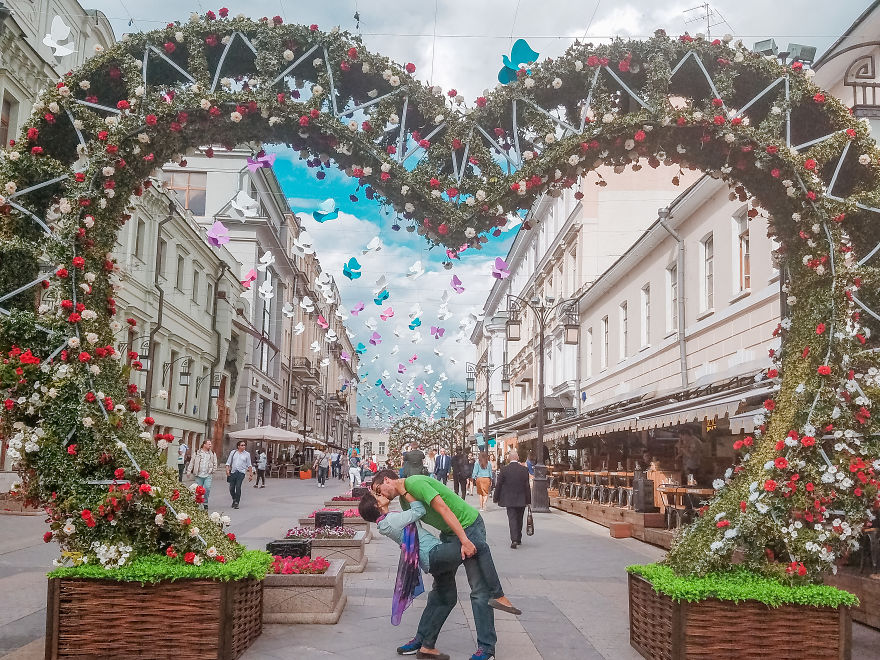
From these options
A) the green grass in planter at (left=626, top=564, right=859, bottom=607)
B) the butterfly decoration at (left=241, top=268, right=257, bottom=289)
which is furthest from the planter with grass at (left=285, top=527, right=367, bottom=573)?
the butterfly decoration at (left=241, top=268, right=257, bottom=289)

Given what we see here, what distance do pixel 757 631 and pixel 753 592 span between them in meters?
0.27

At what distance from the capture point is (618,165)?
6848 millimetres

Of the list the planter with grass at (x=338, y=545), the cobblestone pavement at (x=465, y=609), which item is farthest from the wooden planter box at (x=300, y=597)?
the planter with grass at (x=338, y=545)

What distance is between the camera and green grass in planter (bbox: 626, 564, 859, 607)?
5.63 meters

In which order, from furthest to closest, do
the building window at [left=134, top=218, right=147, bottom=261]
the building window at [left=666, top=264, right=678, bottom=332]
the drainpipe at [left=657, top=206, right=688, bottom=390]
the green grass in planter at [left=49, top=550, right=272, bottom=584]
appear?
the building window at [left=134, top=218, right=147, bottom=261], the building window at [left=666, top=264, right=678, bottom=332], the drainpipe at [left=657, top=206, right=688, bottom=390], the green grass in planter at [left=49, top=550, right=272, bottom=584]

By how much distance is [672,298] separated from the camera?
2020 centimetres

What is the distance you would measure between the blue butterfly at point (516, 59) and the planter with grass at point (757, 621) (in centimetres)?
409

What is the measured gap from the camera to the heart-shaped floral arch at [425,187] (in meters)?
5.96

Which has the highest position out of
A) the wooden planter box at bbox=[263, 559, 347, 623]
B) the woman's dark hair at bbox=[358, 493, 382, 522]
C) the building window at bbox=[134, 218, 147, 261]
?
the building window at bbox=[134, 218, 147, 261]

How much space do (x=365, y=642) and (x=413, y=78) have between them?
4541 millimetres

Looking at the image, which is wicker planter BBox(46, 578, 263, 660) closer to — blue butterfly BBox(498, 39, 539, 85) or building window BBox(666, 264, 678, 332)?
blue butterfly BBox(498, 39, 539, 85)

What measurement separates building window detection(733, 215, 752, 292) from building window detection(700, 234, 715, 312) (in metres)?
1.46

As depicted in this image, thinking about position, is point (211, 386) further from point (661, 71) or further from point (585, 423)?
point (661, 71)

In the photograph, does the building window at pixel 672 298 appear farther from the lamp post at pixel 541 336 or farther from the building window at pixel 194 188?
the building window at pixel 194 188
